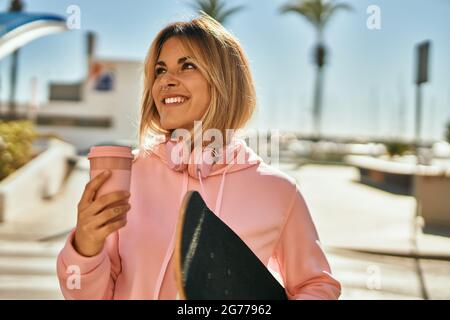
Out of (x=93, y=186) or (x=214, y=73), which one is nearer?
(x=93, y=186)

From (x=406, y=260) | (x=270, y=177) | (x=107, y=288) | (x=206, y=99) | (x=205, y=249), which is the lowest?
(x=406, y=260)

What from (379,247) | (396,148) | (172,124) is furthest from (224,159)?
(396,148)

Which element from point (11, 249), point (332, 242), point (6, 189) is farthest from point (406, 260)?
point (6, 189)

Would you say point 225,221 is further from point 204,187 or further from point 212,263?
point 212,263

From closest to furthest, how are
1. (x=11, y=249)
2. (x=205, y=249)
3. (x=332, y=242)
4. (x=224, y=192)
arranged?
(x=205, y=249) → (x=224, y=192) → (x=11, y=249) → (x=332, y=242)

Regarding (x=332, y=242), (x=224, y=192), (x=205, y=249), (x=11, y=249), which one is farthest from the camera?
(x=332, y=242)

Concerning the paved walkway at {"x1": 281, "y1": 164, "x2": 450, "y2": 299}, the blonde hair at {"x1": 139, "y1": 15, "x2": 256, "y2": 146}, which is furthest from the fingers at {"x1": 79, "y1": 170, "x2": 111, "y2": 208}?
the paved walkway at {"x1": 281, "y1": 164, "x2": 450, "y2": 299}

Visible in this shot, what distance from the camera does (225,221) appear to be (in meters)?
1.76

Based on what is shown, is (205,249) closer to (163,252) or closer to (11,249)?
(163,252)

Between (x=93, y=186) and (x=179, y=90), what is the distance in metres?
0.57

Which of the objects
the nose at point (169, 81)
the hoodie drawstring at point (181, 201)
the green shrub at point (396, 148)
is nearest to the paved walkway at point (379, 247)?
the hoodie drawstring at point (181, 201)

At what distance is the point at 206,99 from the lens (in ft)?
6.07

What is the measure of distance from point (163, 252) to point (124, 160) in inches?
15.1

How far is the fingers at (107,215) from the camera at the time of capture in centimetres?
134
